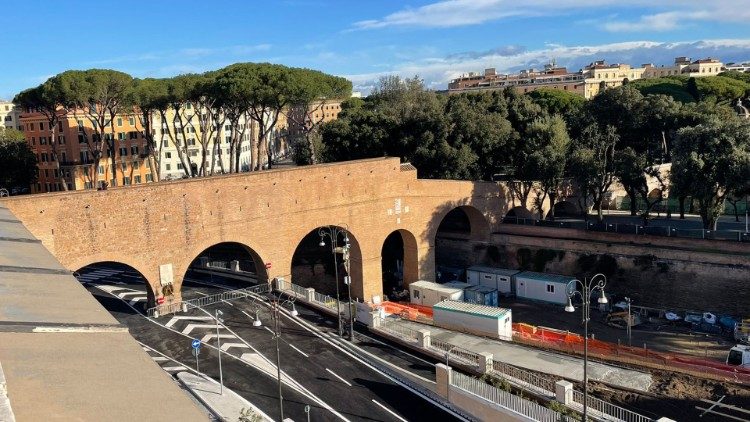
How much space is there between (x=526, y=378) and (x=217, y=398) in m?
10.2

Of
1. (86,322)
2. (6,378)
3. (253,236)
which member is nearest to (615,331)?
(253,236)

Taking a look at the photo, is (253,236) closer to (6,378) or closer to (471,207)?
(471,207)

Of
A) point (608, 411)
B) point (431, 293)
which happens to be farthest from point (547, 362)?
point (431, 293)

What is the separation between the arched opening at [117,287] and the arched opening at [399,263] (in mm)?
14921

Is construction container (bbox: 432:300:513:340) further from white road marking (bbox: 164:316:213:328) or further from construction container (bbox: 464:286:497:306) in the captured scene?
white road marking (bbox: 164:316:213:328)

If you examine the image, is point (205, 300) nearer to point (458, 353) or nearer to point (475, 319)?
point (475, 319)

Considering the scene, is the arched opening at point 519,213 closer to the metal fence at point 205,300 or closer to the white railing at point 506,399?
the metal fence at point 205,300

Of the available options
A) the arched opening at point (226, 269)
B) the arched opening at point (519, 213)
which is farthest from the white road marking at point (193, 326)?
the arched opening at point (519, 213)

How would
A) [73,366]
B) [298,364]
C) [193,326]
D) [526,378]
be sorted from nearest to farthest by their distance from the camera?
[73,366], [526,378], [298,364], [193,326]

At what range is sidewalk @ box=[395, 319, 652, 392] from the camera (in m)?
20.9

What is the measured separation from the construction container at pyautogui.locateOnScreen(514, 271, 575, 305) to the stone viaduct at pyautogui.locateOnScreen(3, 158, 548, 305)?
17.2 ft

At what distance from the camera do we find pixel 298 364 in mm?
22797

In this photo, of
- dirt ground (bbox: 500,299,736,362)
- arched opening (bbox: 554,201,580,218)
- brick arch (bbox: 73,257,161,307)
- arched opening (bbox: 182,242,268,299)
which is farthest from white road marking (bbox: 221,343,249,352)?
arched opening (bbox: 554,201,580,218)

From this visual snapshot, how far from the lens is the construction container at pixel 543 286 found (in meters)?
36.1
